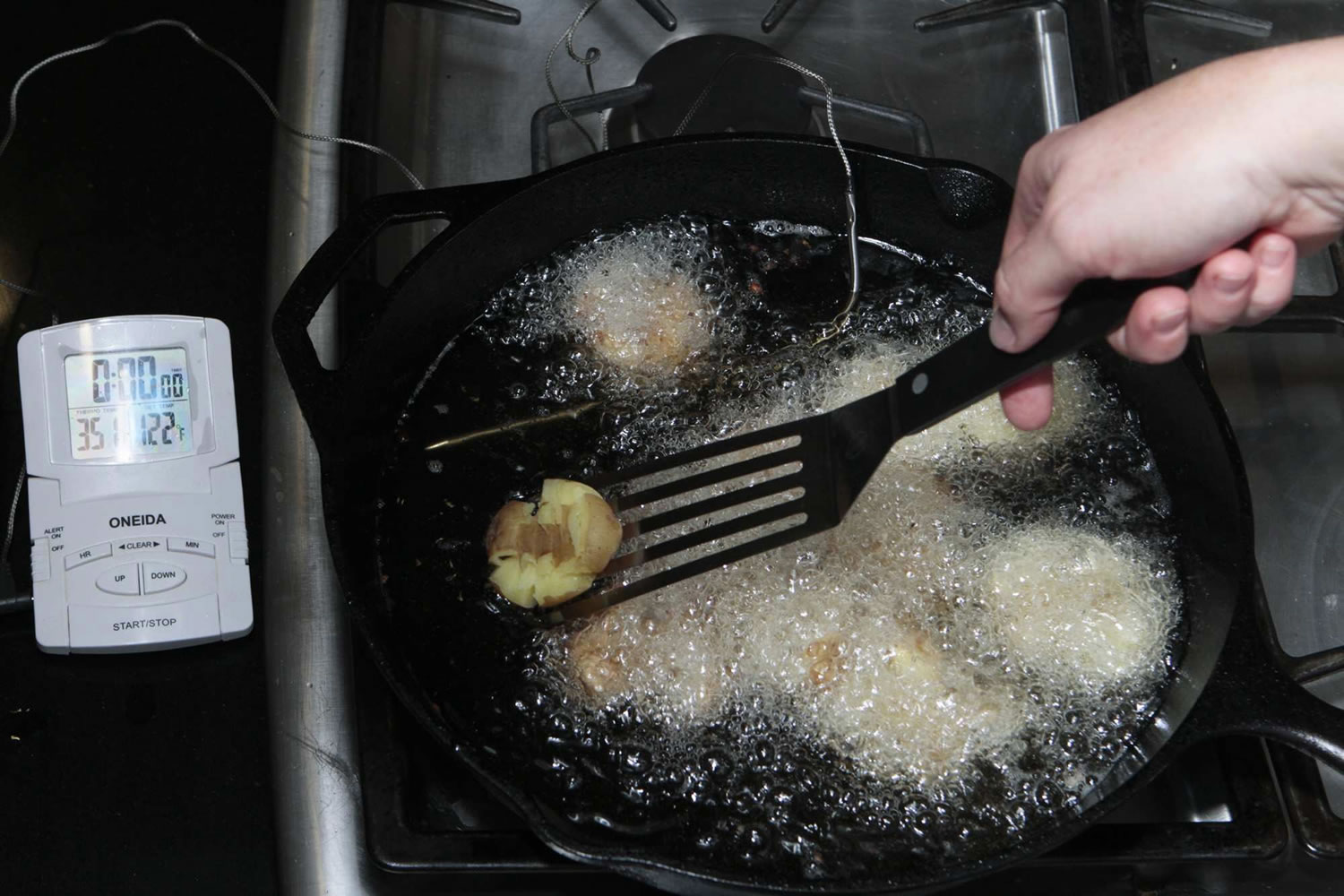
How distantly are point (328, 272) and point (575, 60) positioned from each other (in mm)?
388

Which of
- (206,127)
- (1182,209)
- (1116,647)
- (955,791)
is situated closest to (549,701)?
(955,791)

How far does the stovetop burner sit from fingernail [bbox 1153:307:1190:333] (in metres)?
0.50

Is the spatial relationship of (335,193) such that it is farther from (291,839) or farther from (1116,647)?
(1116,647)

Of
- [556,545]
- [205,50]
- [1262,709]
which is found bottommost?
[1262,709]

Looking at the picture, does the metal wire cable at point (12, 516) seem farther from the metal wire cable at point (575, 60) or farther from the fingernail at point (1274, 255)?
the fingernail at point (1274, 255)

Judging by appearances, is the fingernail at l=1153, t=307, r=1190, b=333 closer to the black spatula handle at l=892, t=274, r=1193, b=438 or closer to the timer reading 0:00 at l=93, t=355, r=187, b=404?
the black spatula handle at l=892, t=274, r=1193, b=438

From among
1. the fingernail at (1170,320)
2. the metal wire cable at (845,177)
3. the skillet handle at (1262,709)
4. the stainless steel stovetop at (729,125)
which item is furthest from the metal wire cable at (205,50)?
the skillet handle at (1262,709)

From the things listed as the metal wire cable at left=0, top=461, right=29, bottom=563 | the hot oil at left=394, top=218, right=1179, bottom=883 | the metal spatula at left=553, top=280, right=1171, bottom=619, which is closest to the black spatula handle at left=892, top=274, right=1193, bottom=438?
the metal spatula at left=553, top=280, right=1171, bottom=619

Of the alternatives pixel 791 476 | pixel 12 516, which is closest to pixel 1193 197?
pixel 791 476

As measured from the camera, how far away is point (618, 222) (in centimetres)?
99

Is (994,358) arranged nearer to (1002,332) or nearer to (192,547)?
(1002,332)

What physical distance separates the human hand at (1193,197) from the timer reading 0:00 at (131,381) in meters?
0.69

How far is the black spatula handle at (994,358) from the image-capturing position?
0.64 m

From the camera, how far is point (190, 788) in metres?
0.84
